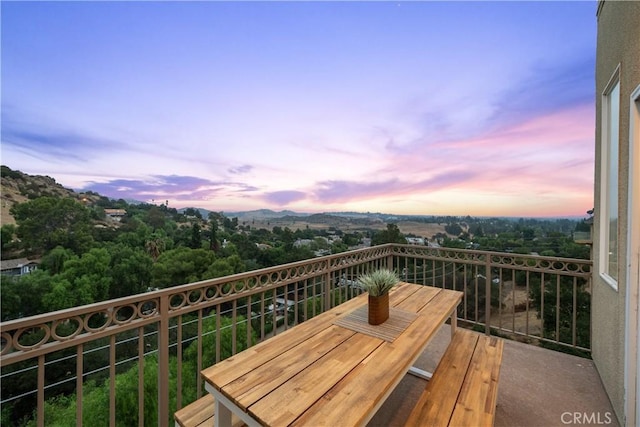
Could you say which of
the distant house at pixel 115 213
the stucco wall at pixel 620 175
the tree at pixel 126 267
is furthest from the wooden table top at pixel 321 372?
the tree at pixel 126 267

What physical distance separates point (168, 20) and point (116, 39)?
1.13 meters

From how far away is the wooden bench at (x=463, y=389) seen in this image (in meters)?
1.31

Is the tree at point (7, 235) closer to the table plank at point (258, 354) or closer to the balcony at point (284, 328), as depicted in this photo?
the balcony at point (284, 328)

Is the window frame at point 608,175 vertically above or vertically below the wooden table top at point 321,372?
above

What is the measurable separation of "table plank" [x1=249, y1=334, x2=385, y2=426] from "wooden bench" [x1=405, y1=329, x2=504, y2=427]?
0.39 metres

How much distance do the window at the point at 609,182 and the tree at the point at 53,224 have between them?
8.56 metres

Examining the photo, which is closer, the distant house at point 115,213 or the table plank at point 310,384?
the table plank at point 310,384

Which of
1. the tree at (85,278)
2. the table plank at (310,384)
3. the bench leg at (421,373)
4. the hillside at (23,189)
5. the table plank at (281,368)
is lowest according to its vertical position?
the tree at (85,278)

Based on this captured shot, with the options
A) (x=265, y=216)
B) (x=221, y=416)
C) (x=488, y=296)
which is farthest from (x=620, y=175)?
(x=265, y=216)

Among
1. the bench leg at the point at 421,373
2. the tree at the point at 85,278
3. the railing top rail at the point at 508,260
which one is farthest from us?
the tree at the point at 85,278

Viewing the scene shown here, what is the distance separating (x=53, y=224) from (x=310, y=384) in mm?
9095

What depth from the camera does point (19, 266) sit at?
5055 millimetres

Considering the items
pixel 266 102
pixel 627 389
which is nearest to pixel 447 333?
pixel 627 389

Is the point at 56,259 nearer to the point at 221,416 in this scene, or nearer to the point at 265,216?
the point at 265,216
